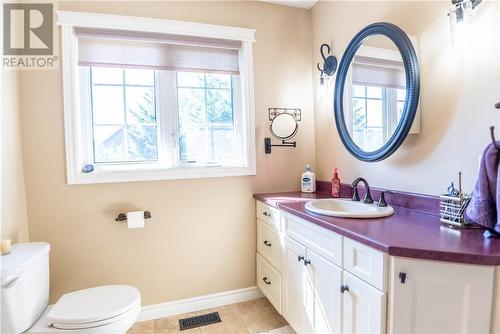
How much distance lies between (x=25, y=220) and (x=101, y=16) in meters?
1.43

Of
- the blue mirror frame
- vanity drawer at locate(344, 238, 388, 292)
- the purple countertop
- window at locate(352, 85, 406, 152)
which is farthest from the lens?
window at locate(352, 85, 406, 152)

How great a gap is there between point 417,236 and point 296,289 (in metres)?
0.81

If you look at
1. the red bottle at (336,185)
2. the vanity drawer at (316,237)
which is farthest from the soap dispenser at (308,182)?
the vanity drawer at (316,237)

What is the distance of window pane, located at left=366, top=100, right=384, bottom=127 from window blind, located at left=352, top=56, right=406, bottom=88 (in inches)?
4.3

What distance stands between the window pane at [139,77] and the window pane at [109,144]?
36cm

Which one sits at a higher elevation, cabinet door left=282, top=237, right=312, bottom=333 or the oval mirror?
the oval mirror

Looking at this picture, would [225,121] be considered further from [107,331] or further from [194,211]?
[107,331]

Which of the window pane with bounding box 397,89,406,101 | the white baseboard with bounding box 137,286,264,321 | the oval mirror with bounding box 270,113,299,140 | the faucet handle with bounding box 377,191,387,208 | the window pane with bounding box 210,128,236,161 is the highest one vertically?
the window pane with bounding box 397,89,406,101

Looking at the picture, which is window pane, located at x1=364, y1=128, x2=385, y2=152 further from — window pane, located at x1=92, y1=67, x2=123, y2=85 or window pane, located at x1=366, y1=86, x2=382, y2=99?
window pane, located at x1=92, y1=67, x2=123, y2=85

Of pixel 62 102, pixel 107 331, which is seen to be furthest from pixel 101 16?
pixel 107 331

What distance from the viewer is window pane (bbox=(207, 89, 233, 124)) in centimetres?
224

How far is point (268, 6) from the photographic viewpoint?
2.28 metres

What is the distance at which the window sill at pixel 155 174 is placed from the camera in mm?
1886

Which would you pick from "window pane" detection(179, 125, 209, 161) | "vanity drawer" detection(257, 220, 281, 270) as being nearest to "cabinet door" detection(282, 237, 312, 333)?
"vanity drawer" detection(257, 220, 281, 270)
